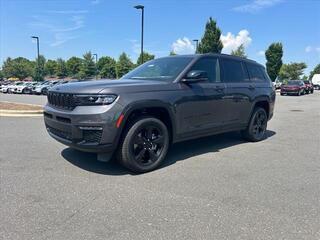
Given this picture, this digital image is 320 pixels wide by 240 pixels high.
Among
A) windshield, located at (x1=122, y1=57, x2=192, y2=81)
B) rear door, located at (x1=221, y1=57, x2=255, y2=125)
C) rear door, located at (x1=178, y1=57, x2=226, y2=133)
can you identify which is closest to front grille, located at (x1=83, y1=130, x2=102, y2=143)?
rear door, located at (x1=178, y1=57, x2=226, y2=133)

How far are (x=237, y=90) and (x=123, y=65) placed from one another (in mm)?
55435

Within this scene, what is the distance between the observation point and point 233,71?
20.8 ft

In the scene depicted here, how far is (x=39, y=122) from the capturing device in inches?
385

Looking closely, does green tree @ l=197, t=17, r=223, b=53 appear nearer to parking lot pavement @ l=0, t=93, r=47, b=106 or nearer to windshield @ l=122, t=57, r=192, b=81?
parking lot pavement @ l=0, t=93, r=47, b=106

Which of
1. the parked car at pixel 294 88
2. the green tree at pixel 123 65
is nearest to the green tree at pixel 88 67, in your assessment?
the green tree at pixel 123 65

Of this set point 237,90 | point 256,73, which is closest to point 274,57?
point 256,73

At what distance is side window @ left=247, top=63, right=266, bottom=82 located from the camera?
272 inches

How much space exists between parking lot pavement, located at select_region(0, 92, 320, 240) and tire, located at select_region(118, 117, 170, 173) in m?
0.20

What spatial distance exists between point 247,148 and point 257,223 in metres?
3.42

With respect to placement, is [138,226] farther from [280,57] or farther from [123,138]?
[280,57]

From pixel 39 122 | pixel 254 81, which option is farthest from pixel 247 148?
pixel 39 122

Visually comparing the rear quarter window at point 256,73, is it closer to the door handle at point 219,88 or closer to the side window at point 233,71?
the side window at point 233,71

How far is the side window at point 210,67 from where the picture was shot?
547 centimetres

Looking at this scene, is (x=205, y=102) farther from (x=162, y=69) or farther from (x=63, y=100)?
(x=63, y=100)
